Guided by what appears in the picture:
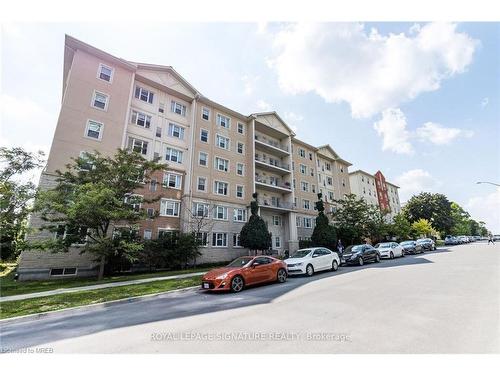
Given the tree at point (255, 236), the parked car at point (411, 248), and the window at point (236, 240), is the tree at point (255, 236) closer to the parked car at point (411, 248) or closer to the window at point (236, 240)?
the window at point (236, 240)

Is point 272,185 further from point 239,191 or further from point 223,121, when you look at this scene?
point 223,121

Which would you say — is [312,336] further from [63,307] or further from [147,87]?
[147,87]

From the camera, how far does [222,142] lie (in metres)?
29.8

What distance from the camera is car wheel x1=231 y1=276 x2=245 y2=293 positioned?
10.5m

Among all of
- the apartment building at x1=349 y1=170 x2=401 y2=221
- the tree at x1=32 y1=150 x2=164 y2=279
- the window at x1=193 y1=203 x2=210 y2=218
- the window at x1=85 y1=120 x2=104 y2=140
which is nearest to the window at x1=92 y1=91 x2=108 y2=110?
the window at x1=85 y1=120 x2=104 y2=140

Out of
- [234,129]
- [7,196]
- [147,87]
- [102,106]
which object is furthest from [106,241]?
[234,129]

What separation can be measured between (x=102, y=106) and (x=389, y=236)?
1878 inches

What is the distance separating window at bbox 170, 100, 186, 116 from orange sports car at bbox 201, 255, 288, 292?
20.5 meters

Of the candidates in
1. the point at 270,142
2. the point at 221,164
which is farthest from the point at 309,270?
the point at 270,142

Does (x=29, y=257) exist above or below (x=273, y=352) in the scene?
above

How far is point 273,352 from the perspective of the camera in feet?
13.7

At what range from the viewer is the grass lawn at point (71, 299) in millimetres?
8461

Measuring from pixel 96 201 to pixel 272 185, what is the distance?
21.8 meters

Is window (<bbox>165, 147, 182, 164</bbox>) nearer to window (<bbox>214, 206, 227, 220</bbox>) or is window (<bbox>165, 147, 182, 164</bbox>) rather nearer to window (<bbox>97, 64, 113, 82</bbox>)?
window (<bbox>214, 206, 227, 220</bbox>)
